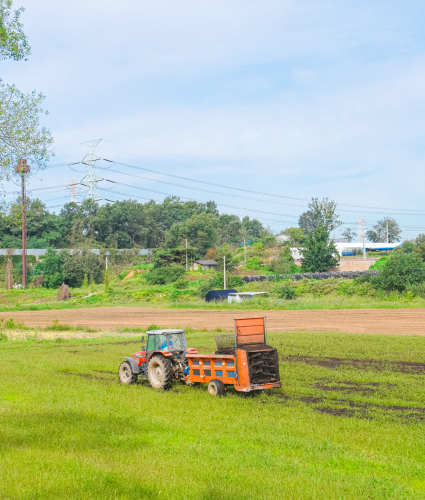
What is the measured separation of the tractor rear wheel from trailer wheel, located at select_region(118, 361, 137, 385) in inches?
34.8

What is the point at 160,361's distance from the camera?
45.8ft

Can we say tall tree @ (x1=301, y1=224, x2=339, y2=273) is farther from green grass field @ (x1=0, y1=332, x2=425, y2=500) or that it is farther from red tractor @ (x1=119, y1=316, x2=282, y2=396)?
red tractor @ (x1=119, y1=316, x2=282, y2=396)

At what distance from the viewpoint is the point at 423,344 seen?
76.0 feet

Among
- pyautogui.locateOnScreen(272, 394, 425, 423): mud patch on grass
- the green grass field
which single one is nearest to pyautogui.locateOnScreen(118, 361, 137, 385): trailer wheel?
the green grass field

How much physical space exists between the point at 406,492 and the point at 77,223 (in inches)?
4575

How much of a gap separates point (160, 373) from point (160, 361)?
0.35 metres

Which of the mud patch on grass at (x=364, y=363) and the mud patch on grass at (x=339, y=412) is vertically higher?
the mud patch on grass at (x=339, y=412)

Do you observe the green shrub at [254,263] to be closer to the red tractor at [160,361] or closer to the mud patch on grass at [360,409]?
the red tractor at [160,361]

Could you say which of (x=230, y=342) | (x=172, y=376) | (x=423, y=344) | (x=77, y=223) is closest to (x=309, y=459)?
(x=230, y=342)

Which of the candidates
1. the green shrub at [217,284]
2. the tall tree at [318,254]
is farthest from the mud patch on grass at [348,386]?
the tall tree at [318,254]

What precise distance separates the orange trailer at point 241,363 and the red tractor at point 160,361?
0.51 meters

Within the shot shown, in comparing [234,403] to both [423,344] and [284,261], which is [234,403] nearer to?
[423,344]

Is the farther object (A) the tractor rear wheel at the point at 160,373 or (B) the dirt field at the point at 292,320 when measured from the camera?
(B) the dirt field at the point at 292,320

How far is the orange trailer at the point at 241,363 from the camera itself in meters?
12.3
